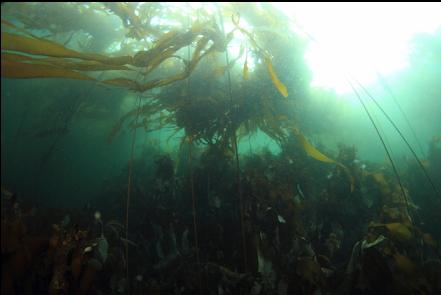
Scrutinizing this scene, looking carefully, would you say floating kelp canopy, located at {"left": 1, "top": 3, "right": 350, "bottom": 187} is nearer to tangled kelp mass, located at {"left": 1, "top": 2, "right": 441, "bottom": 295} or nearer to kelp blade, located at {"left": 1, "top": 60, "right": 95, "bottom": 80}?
tangled kelp mass, located at {"left": 1, "top": 2, "right": 441, "bottom": 295}

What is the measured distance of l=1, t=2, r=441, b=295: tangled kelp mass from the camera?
1.58 m

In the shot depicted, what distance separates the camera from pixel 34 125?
8.87 meters

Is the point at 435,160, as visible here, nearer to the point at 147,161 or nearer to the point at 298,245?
the point at 298,245

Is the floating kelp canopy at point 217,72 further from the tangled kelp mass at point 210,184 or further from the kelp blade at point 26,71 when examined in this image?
the kelp blade at point 26,71

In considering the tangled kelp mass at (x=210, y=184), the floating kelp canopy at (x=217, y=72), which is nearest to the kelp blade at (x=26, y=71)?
the tangled kelp mass at (x=210, y=184)

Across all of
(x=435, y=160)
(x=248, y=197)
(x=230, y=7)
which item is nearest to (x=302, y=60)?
(x=230, y=7)

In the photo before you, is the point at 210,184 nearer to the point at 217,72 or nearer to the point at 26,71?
the point at 217,72

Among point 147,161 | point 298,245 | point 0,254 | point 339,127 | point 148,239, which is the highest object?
point 339,127

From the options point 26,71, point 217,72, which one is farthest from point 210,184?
point 26,71

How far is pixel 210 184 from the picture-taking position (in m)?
4.30

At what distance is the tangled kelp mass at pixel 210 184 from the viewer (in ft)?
5.20

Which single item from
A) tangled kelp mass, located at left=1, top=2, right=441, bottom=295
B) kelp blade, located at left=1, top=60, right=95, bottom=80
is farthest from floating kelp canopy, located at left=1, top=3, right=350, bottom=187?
kelp blade, located at left=1, top=60, right=95, bottom=80

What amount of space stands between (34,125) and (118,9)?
26.4 ft

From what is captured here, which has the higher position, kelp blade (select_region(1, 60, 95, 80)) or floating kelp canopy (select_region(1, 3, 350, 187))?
floating kelp canopy (select_region(1, 3, 350, 187))
